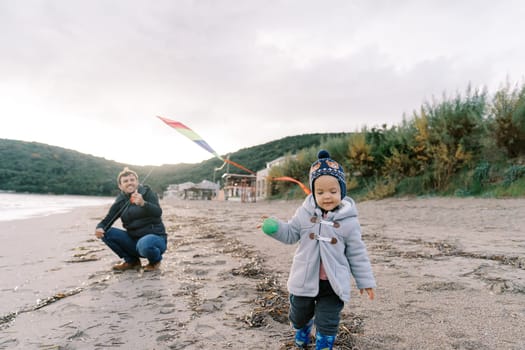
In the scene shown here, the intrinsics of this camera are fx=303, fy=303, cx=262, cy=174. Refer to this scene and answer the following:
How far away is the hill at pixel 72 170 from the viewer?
51469 mm

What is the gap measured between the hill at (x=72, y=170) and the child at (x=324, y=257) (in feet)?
128

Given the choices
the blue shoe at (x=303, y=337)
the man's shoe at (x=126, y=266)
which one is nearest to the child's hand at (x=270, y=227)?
the blue shoe at (x=303, y=337)

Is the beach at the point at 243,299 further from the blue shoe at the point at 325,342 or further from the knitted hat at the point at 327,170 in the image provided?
the knitted hat at the point at 327,170

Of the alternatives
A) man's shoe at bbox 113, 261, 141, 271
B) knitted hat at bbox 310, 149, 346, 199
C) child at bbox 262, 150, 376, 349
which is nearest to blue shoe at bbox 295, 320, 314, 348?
child at bbox 262, 150, 376, 349

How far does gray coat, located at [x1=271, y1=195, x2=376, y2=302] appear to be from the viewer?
177cm

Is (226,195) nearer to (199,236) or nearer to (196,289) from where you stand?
(199,236)

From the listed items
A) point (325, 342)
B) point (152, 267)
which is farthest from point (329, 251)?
point (152, 267)

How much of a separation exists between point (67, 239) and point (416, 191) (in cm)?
1010

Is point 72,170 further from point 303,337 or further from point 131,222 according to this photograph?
point 303,337

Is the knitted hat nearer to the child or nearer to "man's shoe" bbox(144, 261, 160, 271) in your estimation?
the child

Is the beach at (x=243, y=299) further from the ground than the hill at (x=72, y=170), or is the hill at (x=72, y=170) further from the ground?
the hill at (x=72, y=170)

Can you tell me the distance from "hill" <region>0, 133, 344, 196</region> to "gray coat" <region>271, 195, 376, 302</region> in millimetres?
39021

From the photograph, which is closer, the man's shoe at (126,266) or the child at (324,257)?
the child at (324,257)

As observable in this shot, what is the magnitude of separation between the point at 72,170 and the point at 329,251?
7238cm
